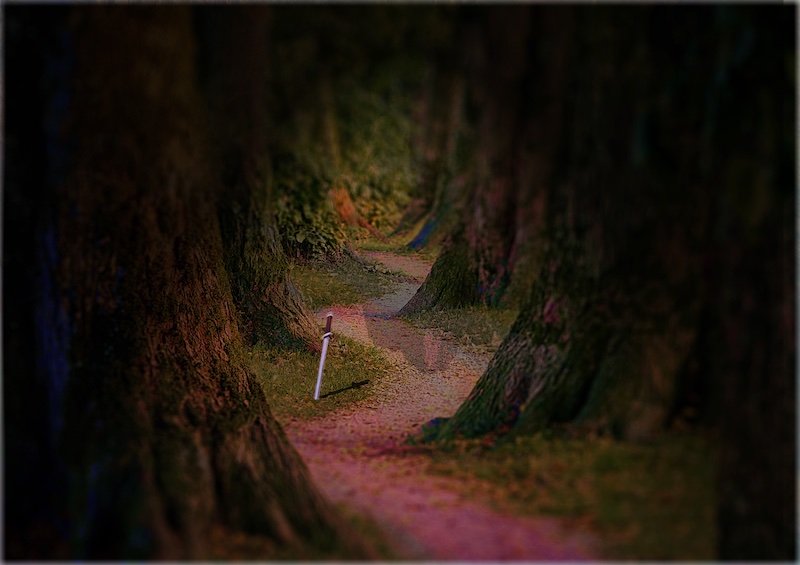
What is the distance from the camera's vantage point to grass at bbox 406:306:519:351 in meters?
13.0

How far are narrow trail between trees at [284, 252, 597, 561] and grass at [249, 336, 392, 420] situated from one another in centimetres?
20

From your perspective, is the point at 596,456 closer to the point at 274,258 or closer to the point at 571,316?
the point at 571,316

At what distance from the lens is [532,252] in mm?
7328

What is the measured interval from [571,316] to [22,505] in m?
4.97

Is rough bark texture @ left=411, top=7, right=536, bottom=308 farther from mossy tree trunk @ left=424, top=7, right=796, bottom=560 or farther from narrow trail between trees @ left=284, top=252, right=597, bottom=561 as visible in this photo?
narrow trail between trees @ left=284, top=252, right=597, bottom=561

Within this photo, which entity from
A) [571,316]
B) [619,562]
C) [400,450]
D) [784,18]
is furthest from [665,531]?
[400,450]

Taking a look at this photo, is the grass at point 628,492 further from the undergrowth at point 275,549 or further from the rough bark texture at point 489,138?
the rough bark texture at point 489,138

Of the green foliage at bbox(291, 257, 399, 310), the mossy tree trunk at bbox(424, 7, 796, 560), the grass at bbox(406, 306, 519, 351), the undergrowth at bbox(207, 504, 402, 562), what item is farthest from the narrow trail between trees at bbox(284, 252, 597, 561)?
the mossy tree trunk at bbox(424, 7, 796, 560)

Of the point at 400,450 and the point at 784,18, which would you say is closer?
the point at 784,18

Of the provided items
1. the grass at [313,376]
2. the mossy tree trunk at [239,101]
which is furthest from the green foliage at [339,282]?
the mossy tree trunk at [239,101]

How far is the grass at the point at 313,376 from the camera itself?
37.0 ft

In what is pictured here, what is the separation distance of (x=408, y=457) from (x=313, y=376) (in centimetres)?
407

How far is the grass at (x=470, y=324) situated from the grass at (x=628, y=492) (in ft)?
18.6

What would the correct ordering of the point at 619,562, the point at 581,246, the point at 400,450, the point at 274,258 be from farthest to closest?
the point at 274,258 → the point at 400,450 → the point at 581,246 → the point at 619,562
